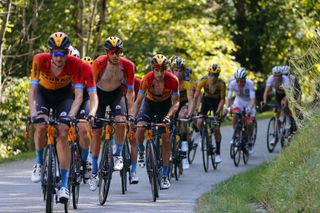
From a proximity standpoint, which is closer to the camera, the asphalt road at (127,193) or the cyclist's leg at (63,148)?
the cyclist's leg at (63,148)

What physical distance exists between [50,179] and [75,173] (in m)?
1.37

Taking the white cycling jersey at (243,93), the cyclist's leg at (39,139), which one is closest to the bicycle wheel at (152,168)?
the cyclist's leg at (39,139)

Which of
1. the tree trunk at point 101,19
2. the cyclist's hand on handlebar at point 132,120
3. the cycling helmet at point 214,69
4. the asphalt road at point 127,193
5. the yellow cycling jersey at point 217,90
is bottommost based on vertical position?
the asphalt road at point 127,193

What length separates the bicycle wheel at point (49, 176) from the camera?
1007cm

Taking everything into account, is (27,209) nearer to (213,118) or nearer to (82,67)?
(82,67)

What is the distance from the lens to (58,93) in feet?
36.6

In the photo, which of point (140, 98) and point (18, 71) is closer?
point (140, 98)

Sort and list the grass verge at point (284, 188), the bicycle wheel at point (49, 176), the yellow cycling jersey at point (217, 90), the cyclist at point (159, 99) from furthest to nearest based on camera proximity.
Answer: the yellow cycling jersey at point (217, 90) < the cyclist at point (159, 99) < the bicycle wheel at point (49, 176) < the grass verge at point (284, 188)

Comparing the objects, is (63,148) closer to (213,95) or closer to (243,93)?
(213,95)

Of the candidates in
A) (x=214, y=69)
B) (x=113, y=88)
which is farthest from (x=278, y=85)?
(x=113, y=88)

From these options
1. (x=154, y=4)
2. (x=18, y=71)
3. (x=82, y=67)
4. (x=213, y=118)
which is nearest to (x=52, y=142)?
(x=82, y=67)

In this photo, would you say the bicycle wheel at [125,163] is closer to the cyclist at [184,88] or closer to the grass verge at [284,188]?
the grass verge at [284,188]

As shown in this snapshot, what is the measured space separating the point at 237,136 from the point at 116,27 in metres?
14.7

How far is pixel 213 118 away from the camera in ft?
58.0
